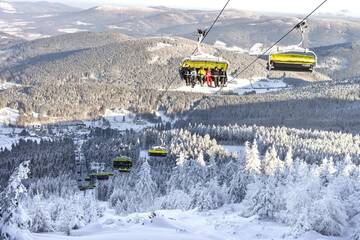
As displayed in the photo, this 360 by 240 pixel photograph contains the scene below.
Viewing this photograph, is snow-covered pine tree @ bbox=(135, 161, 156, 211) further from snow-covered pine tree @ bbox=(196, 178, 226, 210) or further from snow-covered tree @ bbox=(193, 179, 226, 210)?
snow-covered pine tree @ bbox=(196, 178, 226, 210)

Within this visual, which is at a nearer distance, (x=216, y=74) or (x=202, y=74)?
(x=216, y=74)

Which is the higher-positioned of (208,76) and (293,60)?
(293,60)

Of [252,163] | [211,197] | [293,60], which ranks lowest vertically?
[211,197]

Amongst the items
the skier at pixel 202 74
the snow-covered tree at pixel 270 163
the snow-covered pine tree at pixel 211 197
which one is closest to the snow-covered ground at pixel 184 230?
the snow-covered pine tree at pixel 211 197

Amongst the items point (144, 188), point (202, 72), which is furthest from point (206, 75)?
point (144, 188)

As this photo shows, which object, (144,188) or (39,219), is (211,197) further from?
→ (39,219)

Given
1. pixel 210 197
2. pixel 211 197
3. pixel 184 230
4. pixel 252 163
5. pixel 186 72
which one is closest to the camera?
pixel 186 72

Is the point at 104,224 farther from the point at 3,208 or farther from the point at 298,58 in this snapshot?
the point at 298,58
